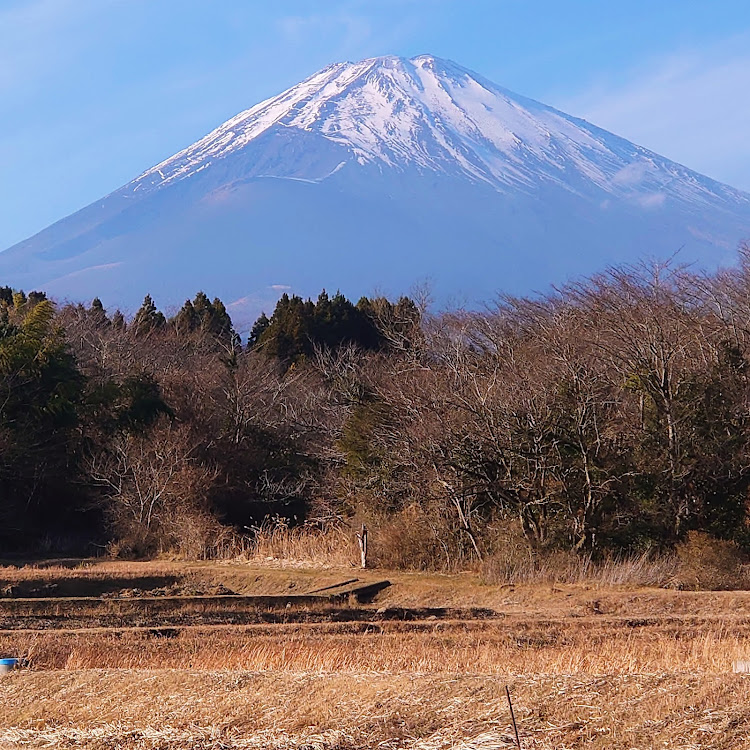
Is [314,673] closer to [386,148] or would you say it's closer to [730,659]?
[730,659]

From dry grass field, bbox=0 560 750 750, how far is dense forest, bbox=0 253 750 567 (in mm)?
3989

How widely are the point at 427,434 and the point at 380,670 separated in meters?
16.1

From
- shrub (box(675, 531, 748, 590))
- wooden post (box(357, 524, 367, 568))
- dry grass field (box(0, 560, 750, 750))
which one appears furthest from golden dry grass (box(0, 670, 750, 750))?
wooden post (box(357, 524, 367, 568))

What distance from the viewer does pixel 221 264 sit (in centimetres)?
16925

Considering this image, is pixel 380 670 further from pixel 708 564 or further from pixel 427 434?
pixel 427 434

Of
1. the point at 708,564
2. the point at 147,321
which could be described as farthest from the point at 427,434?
the point at 147,321

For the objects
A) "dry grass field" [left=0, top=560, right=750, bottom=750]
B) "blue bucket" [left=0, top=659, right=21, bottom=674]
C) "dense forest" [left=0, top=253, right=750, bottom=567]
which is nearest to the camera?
"dry grass field" [left=0, top=560, right=750, bottom=750]

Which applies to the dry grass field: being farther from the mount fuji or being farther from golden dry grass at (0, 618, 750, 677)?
the mount fuji

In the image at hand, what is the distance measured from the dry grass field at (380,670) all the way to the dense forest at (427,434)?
157 inches

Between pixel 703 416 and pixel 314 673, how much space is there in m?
18.8

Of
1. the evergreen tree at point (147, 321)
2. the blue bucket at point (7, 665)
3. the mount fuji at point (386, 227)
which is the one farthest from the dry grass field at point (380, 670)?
the mount fuji at point (386, 227)

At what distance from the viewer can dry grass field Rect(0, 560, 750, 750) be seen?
24.2 feet

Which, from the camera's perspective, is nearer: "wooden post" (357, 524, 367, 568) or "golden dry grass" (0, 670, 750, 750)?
"golden dry grass" (0, 670, 750, 750)

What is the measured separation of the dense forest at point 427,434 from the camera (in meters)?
25.5
